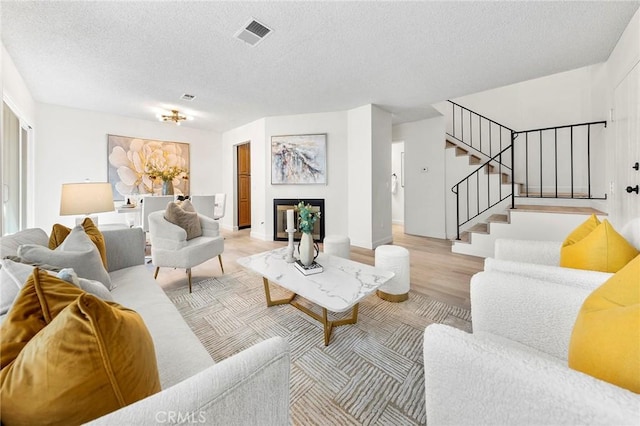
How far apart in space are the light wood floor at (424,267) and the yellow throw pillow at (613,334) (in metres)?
1.66

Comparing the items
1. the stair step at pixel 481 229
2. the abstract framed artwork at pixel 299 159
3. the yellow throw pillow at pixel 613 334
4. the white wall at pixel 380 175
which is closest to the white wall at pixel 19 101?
the abstract framed artwork at pixel 299 159

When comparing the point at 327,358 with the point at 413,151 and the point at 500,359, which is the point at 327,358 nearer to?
the point at 500,359

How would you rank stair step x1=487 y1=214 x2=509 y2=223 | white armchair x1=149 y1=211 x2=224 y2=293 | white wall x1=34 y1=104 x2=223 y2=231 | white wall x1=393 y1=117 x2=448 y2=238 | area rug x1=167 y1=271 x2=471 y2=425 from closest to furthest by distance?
area rug x1=167 y1=271 x2=471 y2=425, white armchair x1=149 y1=211 x2=224 y2=293, stair step x1=487 y1=214 x2=509 y2=223, white wall x1=34 y1=104 x2=223 y2=231, white wall x1=393 y1=117 x2=448 y2=238

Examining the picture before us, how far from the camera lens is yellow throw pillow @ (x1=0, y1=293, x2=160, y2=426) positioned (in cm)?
49

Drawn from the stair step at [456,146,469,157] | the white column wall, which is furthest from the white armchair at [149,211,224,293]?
the stair step at [456,146,469,157]

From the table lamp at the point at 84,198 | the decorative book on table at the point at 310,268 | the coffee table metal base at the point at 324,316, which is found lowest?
the coffee table metal base at the point at 324,316

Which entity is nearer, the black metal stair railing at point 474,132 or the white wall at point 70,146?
the white wall at point 70,146

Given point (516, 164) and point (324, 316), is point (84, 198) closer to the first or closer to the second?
point (324, 316)

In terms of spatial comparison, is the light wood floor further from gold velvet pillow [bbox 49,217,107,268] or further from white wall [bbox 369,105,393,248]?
gold velvet pillow [bbox 49,217,107,268]

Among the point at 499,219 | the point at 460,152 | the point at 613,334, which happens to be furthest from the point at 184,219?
the point at 460,152

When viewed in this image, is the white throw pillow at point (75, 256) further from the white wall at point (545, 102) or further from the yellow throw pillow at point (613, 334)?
the white wall at point (545, 102)

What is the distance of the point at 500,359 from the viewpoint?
0.64 meters

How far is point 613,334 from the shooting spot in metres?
0.62

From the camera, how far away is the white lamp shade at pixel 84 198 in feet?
7.62
